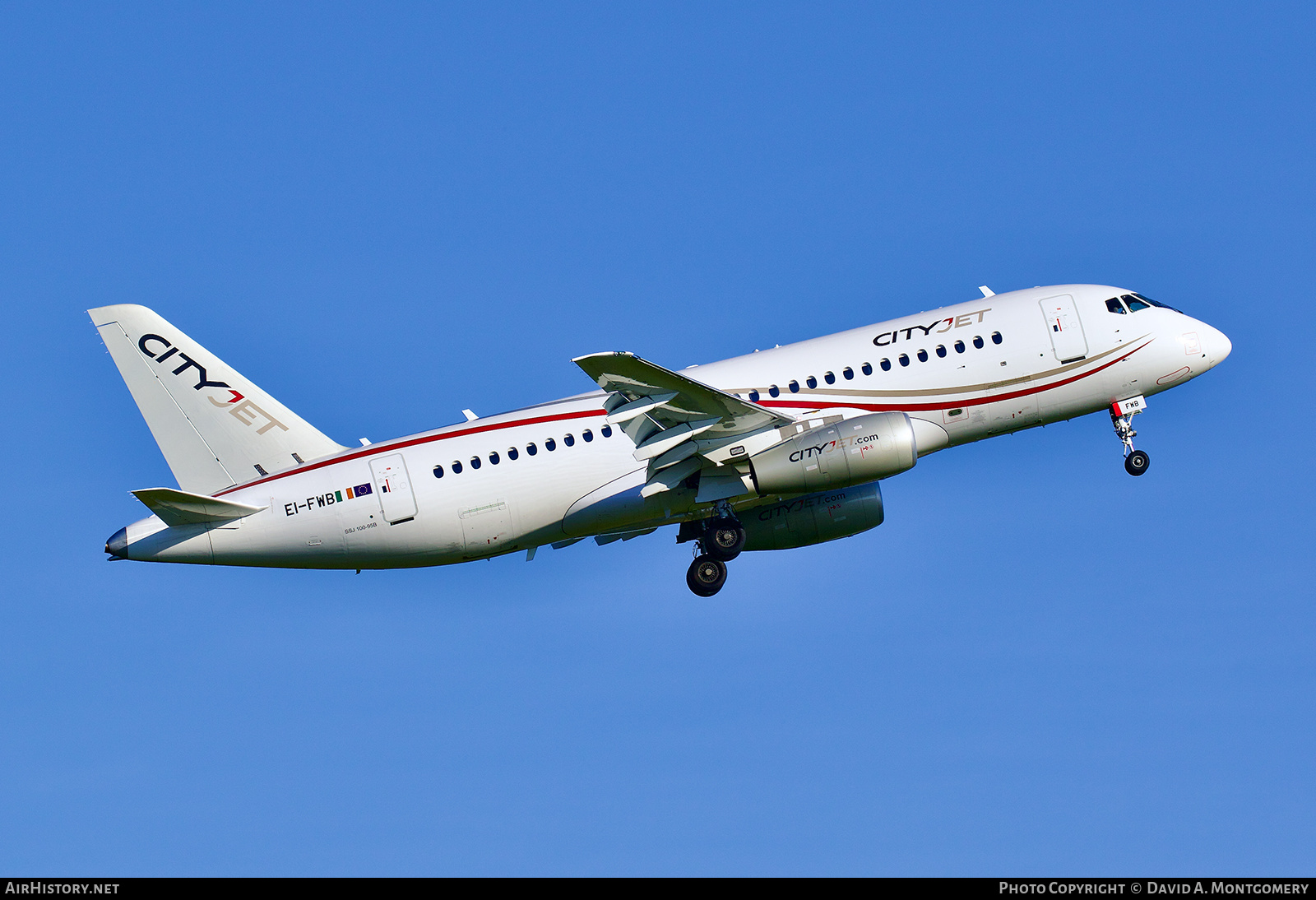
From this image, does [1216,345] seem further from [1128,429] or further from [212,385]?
[212,385]

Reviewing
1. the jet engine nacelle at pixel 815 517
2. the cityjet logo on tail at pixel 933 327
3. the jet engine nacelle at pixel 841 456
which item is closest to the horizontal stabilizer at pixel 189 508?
the jet engine nacelle at pixel 841 456

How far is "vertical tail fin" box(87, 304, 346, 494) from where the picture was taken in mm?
38000

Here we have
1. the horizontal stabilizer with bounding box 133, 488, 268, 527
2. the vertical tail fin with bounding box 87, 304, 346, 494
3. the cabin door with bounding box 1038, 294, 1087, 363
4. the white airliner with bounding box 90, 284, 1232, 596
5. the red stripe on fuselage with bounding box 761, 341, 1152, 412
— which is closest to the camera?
the horizontal stabilizer with bounding box 133, 488, 268, 527

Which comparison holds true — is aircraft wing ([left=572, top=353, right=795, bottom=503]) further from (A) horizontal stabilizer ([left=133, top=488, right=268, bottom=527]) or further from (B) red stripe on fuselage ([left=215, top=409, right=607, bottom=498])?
(A) horizontal stabilizer ([left=133, top=488, right=268, bottom=527])

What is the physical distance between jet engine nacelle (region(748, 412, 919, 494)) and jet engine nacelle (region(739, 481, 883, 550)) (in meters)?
4.33

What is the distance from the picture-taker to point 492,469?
3675cm

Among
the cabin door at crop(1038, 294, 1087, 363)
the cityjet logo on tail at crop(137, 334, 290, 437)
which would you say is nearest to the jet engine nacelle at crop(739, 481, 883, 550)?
the cabin door at crop(1038, 294, 1087, 363)

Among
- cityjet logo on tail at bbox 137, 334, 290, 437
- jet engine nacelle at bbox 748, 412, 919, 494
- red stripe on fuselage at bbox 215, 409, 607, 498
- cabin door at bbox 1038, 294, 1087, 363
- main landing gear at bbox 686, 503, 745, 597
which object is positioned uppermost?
cityjet logo on tail at bbox 137, 334, 290, 437

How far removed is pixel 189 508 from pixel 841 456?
666 inches

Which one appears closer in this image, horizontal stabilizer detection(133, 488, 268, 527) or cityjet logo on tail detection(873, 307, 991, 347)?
horizontal stabilizer detection(133, 488, 268, 527)

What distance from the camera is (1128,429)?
39.3 meters

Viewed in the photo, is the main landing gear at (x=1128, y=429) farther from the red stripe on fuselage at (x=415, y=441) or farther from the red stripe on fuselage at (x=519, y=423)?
the red stripe on fuselage at (x=415, y=441)
